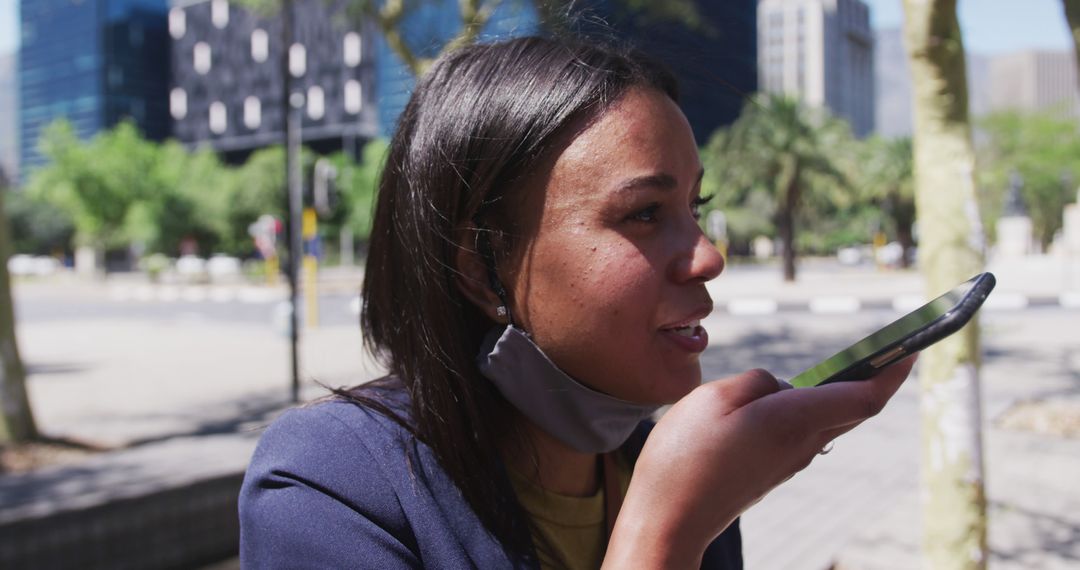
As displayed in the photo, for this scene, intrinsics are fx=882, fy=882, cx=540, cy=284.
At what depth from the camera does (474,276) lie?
1158 millimetres

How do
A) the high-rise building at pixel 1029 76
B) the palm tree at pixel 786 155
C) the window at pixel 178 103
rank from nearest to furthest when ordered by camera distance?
the palm tree at pixel 786 155, the window at pixel 178 103, the high-rise building at pixel 1029 76

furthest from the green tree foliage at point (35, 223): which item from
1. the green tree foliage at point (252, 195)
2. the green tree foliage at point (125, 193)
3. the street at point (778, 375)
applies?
the street at point (778, 375)

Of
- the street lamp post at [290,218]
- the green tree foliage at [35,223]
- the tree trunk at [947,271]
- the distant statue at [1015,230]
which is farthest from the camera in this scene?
the green tree foliage at [35,223]

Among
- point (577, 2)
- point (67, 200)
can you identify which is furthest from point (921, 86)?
point (67, 200)

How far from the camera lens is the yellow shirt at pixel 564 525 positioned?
1.15 meters

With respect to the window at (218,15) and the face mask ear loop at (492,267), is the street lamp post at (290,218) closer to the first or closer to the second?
the face mask ear loop at (492,267)

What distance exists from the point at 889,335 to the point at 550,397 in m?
0.42

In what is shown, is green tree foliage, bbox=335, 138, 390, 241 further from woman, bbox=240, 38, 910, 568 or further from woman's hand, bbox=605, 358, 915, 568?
woman's hand, bbox=605, 358, 915, 568

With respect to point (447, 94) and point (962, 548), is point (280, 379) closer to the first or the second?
point (962, 548)

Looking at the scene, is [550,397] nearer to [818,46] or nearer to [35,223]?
[818,46]

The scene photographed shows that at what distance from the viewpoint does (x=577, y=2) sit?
1.44 meters

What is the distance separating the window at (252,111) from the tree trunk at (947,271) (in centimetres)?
7052

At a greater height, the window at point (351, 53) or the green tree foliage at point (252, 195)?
the window at point (351, 53)

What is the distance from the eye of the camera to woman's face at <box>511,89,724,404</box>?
1.04 meters
